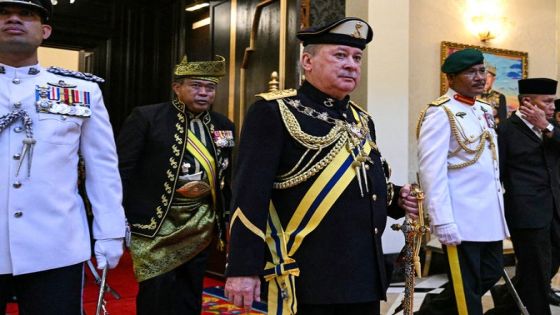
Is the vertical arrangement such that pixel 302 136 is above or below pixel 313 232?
→ above

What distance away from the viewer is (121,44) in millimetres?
6242

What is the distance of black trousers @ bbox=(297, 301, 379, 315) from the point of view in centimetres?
179

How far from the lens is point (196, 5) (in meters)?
5.59

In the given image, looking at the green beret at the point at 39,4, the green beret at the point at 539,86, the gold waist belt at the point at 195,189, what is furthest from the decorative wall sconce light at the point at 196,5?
the green beret at the point at 39,4

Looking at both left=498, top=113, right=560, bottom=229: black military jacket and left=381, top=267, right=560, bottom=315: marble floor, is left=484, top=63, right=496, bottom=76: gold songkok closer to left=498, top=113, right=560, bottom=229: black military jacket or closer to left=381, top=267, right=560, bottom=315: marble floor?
left=381, top=267, right=560, bottom=315: marble floor

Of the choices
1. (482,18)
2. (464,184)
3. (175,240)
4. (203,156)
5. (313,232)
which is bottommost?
(175,240)

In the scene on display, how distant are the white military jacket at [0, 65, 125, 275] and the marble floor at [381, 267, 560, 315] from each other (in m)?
2.33

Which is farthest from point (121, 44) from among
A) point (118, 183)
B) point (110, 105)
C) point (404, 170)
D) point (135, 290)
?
point (118, 183)

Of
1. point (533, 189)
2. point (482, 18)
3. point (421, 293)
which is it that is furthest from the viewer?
point (482, 18)

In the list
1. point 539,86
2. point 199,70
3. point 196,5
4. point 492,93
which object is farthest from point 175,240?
point 492,93

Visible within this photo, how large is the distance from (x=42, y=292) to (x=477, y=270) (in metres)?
1.91

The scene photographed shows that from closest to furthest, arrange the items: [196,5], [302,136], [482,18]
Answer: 1. [302,136]
2. [196,5]
3. [482,18]

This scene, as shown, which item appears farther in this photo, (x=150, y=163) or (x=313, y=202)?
(x=150, y=163)

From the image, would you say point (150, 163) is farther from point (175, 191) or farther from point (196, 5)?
point (196, 5)
